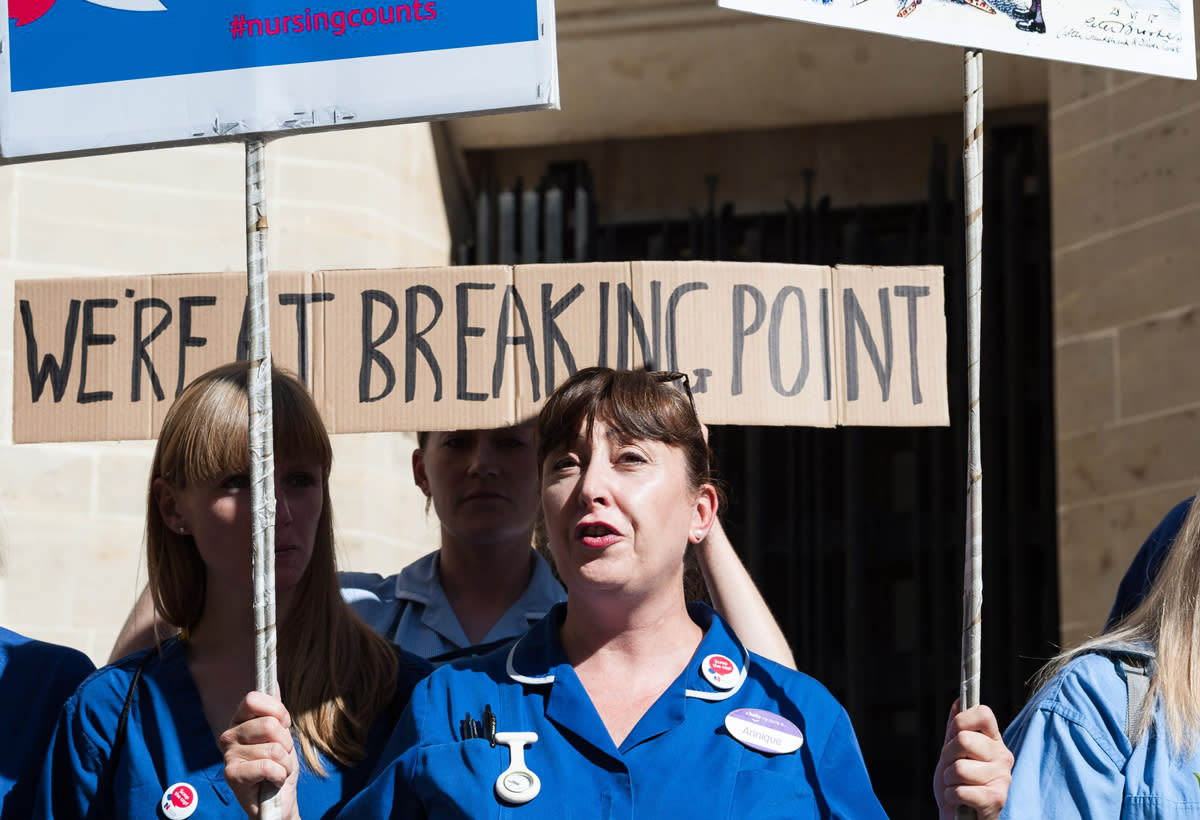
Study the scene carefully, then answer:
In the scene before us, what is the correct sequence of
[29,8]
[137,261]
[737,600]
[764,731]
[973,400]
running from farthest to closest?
[137,261]
[737,600]
[29,8]
[973,400]
[764,731]

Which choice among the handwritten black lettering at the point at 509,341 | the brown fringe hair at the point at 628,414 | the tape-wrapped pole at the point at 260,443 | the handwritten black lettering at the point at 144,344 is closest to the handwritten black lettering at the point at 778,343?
the handwritten black lettering at the point at 509,341

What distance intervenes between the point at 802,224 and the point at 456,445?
9.86 ft

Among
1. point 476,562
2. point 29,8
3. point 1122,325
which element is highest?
point 29,8

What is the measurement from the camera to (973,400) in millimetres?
2475

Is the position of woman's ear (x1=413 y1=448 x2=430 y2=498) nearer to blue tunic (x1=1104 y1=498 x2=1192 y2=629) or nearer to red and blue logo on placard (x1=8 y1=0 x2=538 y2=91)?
red and blue logo on placard (x1=8 y1=0 x2=538 y2=91)

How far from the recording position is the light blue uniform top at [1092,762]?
2.35 metres

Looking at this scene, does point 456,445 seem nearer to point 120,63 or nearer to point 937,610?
Answer: point 120,63

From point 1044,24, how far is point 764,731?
1.15 meters

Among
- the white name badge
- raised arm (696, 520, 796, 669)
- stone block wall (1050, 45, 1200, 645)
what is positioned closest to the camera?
the white name badge

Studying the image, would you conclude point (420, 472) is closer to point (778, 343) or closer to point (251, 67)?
point (778, 343)

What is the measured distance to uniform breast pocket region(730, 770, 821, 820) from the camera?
2.28 metres

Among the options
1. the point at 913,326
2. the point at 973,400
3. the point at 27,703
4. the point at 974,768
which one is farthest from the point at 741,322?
the point at 27,703

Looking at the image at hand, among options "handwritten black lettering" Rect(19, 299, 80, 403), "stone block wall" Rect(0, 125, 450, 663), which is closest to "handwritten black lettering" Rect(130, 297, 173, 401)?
"handwritten black lettering" Rect(19, 299, 80, 403)

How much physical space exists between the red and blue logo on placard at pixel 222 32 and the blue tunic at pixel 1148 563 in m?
1.22
